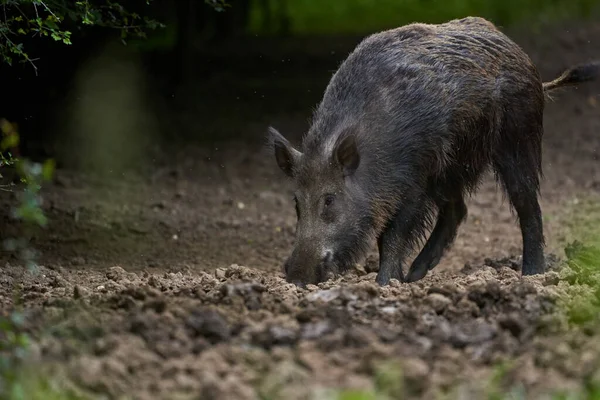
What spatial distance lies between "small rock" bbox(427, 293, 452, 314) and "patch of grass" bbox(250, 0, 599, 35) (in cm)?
1656

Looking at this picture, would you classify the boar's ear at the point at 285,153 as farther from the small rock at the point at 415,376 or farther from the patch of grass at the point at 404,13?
the patch of grass at the point at 404,13

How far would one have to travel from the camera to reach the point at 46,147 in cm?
1217

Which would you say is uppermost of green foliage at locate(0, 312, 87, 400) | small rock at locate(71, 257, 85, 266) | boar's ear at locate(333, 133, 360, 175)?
green foliage at locate(0, 312, 87, 400)

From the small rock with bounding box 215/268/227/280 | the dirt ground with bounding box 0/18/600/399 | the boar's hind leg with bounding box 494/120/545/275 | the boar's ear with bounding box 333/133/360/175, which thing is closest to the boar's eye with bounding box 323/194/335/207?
the boar's ear with bounding box 333/133/360/175

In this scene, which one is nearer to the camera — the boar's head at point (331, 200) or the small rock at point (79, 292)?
the small rock at point (79, 292)

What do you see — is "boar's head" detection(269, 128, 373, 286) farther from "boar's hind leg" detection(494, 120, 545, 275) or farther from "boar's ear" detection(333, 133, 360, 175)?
"boar's hind leg" detection(494, 120, 545, 275)

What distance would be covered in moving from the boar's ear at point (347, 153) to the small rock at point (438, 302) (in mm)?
2191

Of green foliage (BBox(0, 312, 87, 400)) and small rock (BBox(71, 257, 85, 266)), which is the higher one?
green foliage (BBox(0, 312, 87, 400))

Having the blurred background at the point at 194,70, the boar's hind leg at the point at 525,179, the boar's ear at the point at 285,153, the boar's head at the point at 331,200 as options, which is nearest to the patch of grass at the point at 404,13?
the blurred background at the point at 194,70

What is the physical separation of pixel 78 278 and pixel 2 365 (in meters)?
3.73

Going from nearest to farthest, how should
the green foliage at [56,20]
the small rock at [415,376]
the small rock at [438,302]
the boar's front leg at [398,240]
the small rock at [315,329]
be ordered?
the small rock at [415,376] → the small rock at [315,329] → the small rock at [438,302] → the green foliage at [56,20] → the boar's front leg at [398,240]

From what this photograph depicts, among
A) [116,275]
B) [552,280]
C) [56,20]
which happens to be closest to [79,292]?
[116,275]

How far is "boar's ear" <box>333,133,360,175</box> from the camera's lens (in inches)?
276

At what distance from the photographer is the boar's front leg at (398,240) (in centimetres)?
726
